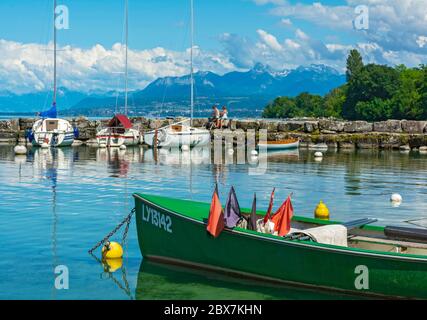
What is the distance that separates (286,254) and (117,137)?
43446 mm

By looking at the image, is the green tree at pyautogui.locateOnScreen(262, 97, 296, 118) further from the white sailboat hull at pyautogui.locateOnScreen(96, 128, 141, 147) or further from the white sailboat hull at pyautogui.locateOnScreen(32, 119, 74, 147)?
the white sailboat hull at pyautogui.locateOnScreen(32, 119, 74, 147)

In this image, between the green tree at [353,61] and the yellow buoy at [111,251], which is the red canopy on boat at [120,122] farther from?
the green tree at [353,61]

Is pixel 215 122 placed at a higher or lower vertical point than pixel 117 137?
higher

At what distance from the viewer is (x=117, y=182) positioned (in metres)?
28.7

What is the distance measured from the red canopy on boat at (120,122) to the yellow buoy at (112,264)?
137 ft

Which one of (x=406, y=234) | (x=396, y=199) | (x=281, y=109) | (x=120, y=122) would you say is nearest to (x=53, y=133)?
(x=120, y=122)

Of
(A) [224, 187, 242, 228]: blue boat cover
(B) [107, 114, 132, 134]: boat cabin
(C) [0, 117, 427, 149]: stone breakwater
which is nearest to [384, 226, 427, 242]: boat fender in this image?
(A) [224, 187, 242, 228]: blue boat cover

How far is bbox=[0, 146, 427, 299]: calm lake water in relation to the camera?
12.7 meters

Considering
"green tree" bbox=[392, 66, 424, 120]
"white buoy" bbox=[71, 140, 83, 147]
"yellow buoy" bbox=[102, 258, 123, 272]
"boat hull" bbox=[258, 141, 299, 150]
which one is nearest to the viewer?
"yellow buoy" bbox=[102, 258, 123, 272]

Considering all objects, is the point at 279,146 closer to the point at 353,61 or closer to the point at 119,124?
the point at 119,124

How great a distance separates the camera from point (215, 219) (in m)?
12.7

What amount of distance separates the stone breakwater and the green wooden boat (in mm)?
46582
